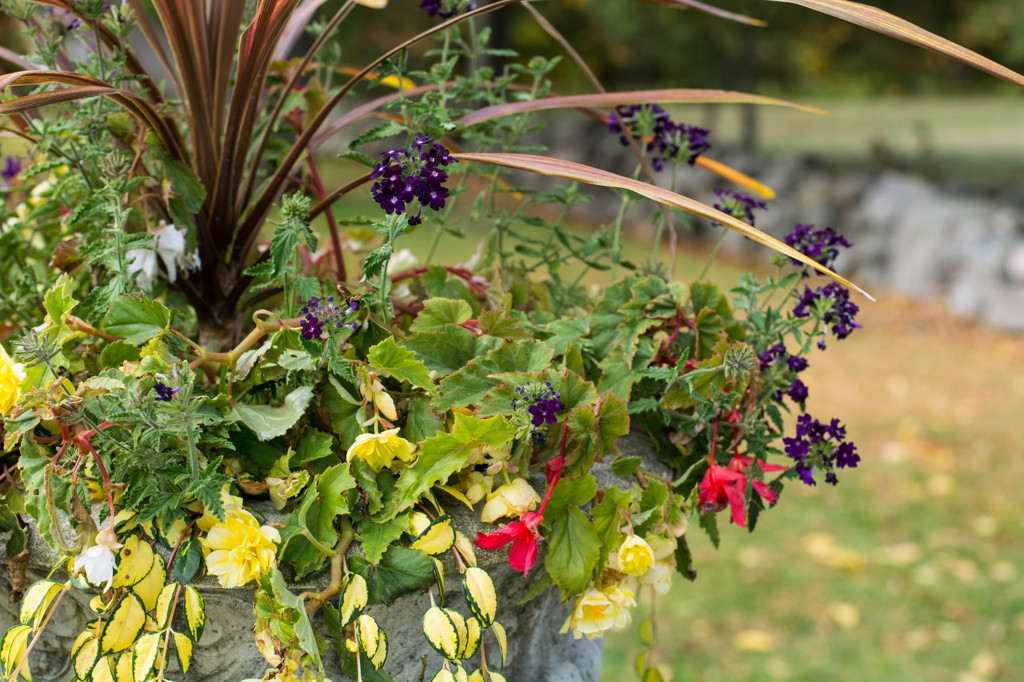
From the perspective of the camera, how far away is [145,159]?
1.13 metres

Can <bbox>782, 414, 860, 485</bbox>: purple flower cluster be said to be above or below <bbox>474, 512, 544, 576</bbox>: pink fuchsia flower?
above

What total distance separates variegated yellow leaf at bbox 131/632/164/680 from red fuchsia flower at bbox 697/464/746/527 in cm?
59

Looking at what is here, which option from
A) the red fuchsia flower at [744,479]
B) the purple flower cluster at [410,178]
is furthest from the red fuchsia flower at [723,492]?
the purple flower cluster at [410,178]

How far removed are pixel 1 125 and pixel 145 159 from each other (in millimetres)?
204

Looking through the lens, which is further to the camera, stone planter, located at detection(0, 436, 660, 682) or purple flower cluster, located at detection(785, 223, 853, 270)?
purple flower cluster, located at detection(785, 223, 853, 270)

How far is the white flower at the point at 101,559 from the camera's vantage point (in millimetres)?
775

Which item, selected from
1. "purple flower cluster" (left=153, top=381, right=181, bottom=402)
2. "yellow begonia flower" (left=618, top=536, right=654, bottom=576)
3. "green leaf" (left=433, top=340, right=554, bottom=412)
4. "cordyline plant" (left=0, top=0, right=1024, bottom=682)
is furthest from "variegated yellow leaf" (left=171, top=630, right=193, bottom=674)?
"yellow begonia flower" (left=618, top=536, right=654, bottom=576)

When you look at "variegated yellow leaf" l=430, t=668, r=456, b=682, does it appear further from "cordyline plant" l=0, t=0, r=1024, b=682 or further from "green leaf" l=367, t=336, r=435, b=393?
"green leaf" l=367, t=336, r=435, b=393

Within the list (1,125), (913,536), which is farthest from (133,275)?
(913,536)

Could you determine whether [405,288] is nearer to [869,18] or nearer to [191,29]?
[191,29]

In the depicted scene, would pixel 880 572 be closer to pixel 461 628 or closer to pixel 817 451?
pixel 817 451

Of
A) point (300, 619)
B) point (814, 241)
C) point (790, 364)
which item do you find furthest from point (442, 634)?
point (814, 241)

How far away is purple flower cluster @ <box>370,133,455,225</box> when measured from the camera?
0.86 m

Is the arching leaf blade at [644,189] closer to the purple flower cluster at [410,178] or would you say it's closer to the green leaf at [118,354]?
the purple flower cluster at [410,178]
